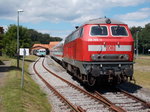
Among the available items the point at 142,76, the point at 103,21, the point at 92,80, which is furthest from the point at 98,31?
the point at 142,76

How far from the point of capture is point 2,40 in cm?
5494

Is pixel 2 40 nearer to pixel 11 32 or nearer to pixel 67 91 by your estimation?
pixel 11 32

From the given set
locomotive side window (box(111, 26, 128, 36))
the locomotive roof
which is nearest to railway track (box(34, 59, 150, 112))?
locomotive side window (box(111, 26, 128, 36))

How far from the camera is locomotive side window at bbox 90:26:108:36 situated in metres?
12.5

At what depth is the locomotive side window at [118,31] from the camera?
41.5 feet

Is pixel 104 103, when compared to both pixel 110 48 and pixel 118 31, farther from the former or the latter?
pixel 118 31

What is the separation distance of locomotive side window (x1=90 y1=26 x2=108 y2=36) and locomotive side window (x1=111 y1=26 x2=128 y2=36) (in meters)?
0.41

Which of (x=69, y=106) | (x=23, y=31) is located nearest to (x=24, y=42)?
(x=23, y=31)

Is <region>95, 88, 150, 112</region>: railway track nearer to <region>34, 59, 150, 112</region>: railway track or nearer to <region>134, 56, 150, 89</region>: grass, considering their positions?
<region>34, 59, 150, 112</region>: railway track

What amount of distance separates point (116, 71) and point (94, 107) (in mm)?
3143

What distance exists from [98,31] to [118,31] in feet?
3.34

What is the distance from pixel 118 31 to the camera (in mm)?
12727

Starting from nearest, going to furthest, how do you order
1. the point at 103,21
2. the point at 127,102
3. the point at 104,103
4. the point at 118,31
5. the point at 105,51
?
the point at 104,103 → the point at 127,102 → the point at 105,51 → the point at 118,31 → the point at 103,21

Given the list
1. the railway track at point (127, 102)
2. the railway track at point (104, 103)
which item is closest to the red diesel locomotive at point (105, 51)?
the railway track at point (127, 102)
